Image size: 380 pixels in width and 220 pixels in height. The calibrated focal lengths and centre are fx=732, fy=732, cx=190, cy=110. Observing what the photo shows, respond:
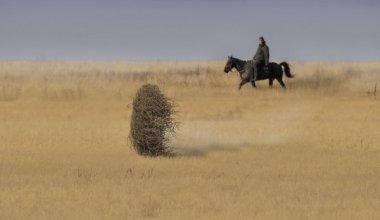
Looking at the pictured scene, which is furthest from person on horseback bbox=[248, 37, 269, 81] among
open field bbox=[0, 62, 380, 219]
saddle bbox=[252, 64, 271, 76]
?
open field bbox=[0, 62, 380, 219]

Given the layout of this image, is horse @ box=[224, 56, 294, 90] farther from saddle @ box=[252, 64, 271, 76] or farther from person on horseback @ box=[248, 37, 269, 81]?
person on horseback @ box=[248, 37, 269, 81]

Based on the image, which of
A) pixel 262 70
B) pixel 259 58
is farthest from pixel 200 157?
pixel 262 70

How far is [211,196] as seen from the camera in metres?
10.5

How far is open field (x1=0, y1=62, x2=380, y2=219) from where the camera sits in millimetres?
9836

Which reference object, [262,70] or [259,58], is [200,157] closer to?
[259,58]

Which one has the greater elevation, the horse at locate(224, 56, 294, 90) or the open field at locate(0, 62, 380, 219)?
the horse at locate(224, 56, 294, 90)

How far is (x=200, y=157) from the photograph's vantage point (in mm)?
15492

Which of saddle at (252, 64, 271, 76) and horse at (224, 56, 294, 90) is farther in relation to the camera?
saddle at (252, 64, 271, 76)

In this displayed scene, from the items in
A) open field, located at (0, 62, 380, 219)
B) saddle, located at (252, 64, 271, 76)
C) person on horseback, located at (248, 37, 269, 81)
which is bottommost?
open field, located at (0, 62, 380, 219)

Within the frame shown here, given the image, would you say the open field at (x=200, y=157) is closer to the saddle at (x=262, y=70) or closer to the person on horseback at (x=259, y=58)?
the person on horseback at (x=259, y=58)

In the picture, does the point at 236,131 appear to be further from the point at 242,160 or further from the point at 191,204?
the point at 191,204

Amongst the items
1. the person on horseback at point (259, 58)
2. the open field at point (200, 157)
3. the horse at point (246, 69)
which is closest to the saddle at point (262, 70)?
the horse at point (246, 69)

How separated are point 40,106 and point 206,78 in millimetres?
11971

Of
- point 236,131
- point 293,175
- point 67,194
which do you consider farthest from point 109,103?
point 67,194
